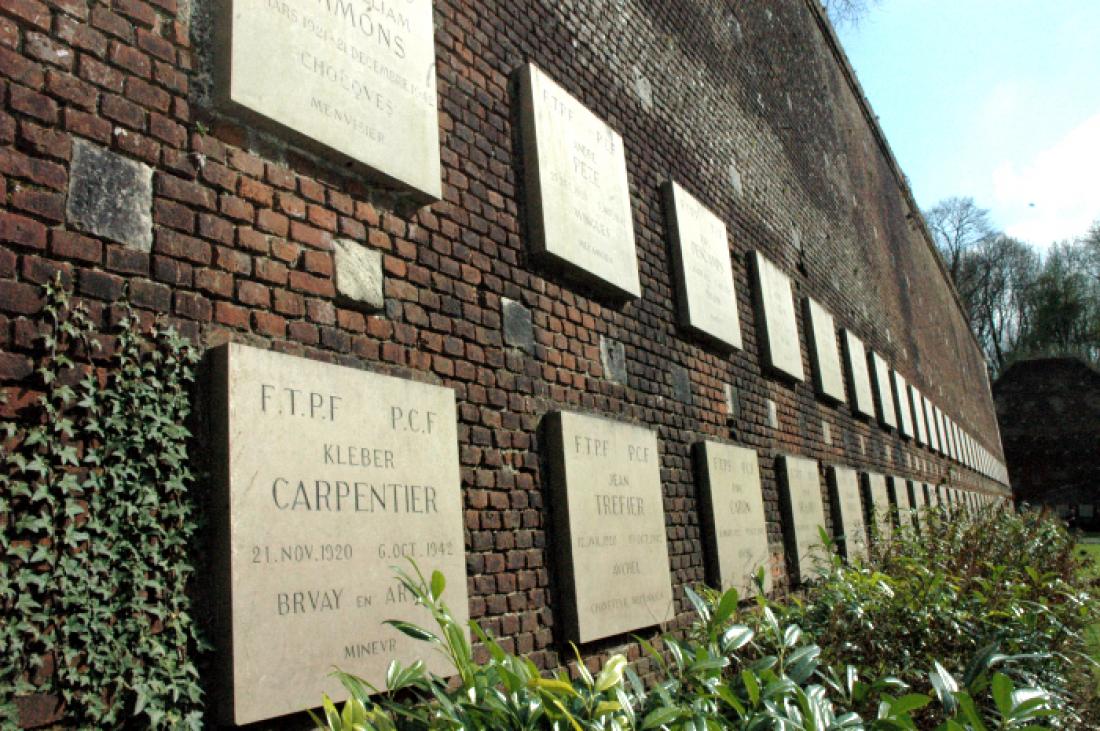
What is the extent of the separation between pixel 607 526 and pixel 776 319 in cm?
363

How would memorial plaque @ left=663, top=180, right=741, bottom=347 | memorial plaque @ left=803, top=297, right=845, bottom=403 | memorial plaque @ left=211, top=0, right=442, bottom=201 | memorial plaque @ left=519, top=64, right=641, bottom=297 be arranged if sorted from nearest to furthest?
memorial plaque @ left=211, top=0, right=442, bottom=201, memorial plaque @ left=519, top=64, right=641, bottom=297, memorial plaque @ left=663, top=180, right=741, bottom=347, memorial plaque @ left=803, top=297, right=845, bottom=403

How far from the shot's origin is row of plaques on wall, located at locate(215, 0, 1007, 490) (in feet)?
8.80

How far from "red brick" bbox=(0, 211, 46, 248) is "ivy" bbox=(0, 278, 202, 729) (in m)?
0.11

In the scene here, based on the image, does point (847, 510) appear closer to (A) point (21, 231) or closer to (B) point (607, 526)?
(B) point (607, 526)

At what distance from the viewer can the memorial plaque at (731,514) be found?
196 inches

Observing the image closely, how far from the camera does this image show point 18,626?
1.81 metres

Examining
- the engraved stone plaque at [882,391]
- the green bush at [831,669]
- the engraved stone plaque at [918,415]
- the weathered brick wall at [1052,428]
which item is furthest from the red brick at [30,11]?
the weathered brick wall at [1052,428]

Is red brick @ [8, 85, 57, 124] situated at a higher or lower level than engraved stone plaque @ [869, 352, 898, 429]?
lower

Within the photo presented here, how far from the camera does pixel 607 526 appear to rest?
3.88 m

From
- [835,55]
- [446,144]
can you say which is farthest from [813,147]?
[446,144]

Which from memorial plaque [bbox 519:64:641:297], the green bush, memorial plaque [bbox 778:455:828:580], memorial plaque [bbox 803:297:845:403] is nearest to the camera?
the green bush

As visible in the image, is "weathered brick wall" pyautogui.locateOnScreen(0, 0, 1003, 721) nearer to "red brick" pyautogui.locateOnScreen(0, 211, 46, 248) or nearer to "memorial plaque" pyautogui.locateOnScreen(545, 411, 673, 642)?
"red brick" pyautogui.locateOnScreen(0, 211, 46, 248)

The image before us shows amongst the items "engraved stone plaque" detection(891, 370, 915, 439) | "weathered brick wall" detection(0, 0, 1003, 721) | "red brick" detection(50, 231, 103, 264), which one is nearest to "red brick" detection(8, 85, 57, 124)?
"weathered brick wall" detection(0, 0, 1003, 721)

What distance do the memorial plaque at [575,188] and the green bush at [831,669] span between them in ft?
5.89
